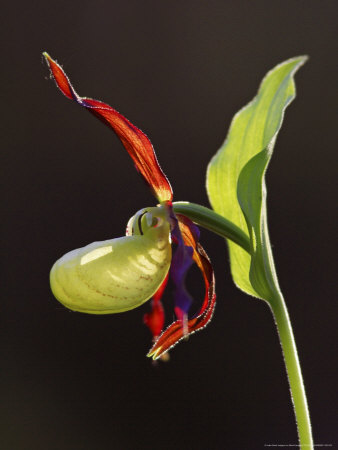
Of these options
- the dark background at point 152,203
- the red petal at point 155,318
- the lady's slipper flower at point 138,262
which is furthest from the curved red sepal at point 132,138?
the dark background at point 152,203

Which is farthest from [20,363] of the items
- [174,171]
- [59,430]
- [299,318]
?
[299,318]

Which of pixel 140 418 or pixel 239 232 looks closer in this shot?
pixel 239 232

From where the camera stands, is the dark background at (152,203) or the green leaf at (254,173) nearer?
the green leaf at (254,173)

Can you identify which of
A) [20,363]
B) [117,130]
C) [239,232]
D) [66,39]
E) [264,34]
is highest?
[66,39]

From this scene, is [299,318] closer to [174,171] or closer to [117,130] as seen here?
[174,171]

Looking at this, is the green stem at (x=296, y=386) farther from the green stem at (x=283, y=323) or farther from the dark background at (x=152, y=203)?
the dark background at (x=152, y=203)

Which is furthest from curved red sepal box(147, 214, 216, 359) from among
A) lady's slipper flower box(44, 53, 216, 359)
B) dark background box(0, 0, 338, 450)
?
dark background box(0, 0, 338, 450)
